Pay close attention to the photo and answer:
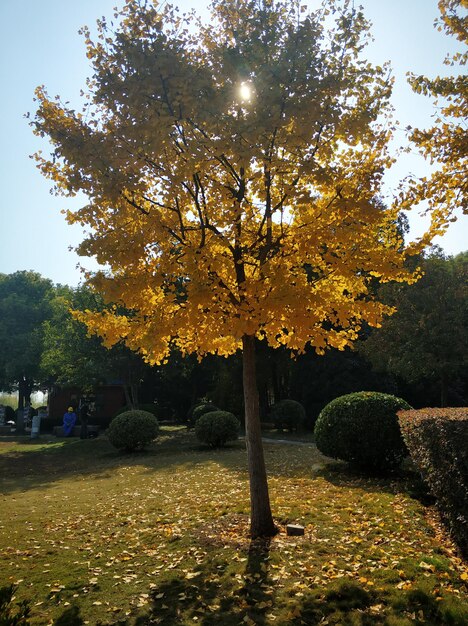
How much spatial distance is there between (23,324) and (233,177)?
37.9 meters

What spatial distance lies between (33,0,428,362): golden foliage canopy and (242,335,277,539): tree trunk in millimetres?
494

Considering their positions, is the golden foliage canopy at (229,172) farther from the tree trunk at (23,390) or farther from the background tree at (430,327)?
the tree trunk at (23,390)

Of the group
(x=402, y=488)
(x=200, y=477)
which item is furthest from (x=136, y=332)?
(x=200, y=477)

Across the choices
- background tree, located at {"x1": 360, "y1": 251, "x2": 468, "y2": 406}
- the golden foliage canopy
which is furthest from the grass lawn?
background tree, located at {"x1": 360, "y1": 251, "x2": 468, "y2": 406}

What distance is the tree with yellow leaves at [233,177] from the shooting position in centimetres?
506

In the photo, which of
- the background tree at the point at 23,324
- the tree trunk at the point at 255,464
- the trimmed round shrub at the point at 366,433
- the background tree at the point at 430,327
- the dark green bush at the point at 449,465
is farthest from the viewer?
the background tree at the point at 23,324

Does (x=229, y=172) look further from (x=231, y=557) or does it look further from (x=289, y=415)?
(x=289, y=415)

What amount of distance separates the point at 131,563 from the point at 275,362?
72.6 feet

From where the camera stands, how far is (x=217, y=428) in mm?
16297

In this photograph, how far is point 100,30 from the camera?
5605 mm

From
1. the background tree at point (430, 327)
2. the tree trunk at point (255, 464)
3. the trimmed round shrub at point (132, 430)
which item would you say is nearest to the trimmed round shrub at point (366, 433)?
the tree trunk at point (255, 464)

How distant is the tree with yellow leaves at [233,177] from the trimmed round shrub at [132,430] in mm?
11258

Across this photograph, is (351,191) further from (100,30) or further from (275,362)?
(275,362)

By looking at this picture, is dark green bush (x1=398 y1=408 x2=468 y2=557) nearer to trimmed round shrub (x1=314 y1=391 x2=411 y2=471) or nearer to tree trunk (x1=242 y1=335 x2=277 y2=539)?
tree trunk (x1=242 y1=335 x2=277 y2=539)
